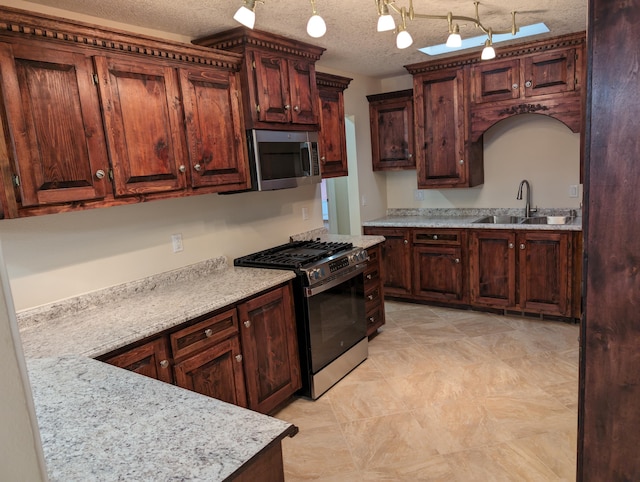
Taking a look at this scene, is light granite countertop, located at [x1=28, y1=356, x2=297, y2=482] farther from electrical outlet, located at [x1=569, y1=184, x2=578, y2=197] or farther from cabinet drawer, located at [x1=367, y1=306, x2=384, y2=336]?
electrical outlet, located at [x1=569, y1=184, x2=578, y2=197]

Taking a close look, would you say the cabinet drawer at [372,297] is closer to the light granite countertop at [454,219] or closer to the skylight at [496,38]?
the light granite countertop at [454,219]

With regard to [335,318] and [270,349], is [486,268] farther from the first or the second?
[270,349]

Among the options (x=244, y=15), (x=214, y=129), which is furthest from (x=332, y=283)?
(x=244, y=15)

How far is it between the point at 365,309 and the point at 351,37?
213 cm

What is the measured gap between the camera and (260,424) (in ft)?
4.13

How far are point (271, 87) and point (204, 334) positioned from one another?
→ 5.72 ft

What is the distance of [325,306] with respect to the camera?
3127 millimetres

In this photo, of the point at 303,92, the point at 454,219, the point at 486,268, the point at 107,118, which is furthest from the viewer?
the point at 454,219

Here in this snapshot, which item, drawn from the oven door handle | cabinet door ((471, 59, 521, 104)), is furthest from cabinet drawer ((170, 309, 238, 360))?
cabinet door ((471, 59, 521, 104))

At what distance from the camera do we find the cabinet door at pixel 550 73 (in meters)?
3.89

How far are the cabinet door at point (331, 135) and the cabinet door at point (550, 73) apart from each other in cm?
171

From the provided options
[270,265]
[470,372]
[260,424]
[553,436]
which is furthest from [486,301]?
[260,424]

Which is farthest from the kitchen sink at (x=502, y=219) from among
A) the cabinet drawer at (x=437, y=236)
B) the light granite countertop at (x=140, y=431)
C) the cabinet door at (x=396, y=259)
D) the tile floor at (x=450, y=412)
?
the light granite countertop at (x=140, y=431)

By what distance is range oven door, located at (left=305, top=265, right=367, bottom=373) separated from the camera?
3.03 m
